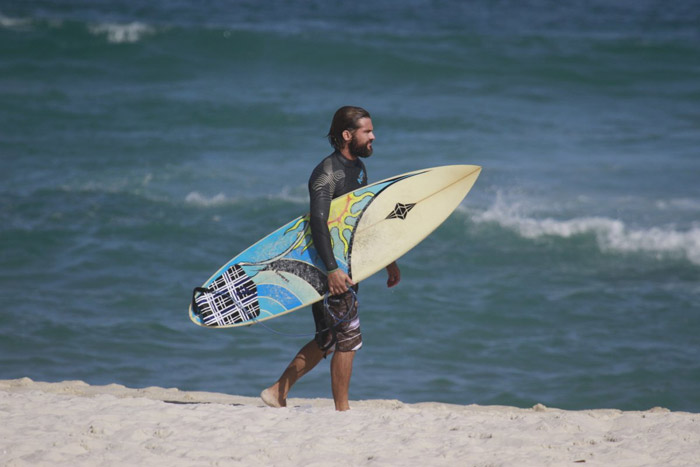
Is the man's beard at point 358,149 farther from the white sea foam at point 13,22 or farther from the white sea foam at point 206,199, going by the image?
the white sea foam at point 13,22

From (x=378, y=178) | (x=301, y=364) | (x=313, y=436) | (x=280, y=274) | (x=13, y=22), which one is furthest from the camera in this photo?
(x=13, y=22)

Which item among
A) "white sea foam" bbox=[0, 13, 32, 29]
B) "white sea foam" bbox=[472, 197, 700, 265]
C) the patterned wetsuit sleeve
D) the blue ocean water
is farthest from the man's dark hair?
"white sea foam" bbox=[0, 13, 32, 29]

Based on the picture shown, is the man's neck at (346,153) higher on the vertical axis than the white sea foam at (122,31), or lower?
lower

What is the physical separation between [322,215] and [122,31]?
16178 mm

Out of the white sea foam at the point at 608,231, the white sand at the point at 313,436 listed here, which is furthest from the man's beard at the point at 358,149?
the white sea foam at the point at 608,231

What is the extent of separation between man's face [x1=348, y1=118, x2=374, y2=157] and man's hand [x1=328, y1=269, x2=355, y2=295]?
646mm

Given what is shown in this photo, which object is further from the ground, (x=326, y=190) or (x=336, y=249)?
(x=326, y=190)

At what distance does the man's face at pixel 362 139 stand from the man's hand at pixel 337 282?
646 millimetres

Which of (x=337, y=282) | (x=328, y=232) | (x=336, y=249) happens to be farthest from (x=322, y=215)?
(x=336, y=249)

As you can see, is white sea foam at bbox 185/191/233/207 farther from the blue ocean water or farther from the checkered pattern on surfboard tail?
the checkered pattern on surfboard tail

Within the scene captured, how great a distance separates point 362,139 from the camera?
4.41 m

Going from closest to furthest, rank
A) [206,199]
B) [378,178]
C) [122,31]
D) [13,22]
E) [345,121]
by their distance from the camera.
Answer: [345,121], [206,199], [378,178], [122,31], [13,22]

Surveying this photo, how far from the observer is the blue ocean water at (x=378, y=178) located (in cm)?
704

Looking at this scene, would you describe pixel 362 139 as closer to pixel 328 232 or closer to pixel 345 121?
pixel 345 121
